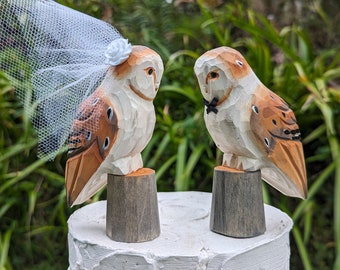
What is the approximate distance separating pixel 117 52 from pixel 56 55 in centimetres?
14

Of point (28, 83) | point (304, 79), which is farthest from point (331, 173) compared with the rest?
point (28, 83)

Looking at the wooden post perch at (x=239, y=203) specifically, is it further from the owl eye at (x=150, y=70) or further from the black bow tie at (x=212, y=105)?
the owl eye at (x=150, y=70)

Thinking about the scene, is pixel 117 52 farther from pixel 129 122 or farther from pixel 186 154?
pixel 186 154

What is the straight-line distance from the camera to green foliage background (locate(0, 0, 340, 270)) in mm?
1594

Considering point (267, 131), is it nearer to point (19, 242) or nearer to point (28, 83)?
point (28, 83)

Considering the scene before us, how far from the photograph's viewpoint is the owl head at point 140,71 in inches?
36.0

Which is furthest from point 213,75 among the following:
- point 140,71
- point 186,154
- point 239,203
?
point 186,154

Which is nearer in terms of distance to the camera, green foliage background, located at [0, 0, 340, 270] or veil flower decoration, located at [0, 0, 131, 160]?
veil flower decoration, located at [0, 0, 131, 160]

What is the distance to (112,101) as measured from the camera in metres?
0.93

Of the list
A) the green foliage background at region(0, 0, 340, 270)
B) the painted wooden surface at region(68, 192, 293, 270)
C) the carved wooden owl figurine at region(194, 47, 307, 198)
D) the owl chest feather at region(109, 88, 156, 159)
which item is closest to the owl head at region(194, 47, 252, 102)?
the carved wooden owl figurine at region(194, 47, 307, 198)

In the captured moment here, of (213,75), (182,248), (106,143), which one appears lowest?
(182,248)

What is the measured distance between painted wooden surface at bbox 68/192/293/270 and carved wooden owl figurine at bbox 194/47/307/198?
5.1 inches

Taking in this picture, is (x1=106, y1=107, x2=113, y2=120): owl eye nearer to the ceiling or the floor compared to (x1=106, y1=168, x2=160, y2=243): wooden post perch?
nearer to the ceiling

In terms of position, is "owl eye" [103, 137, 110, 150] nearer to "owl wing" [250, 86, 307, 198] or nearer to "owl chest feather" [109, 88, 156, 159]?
"owl chest feather" [109, 88, 156, 159]
